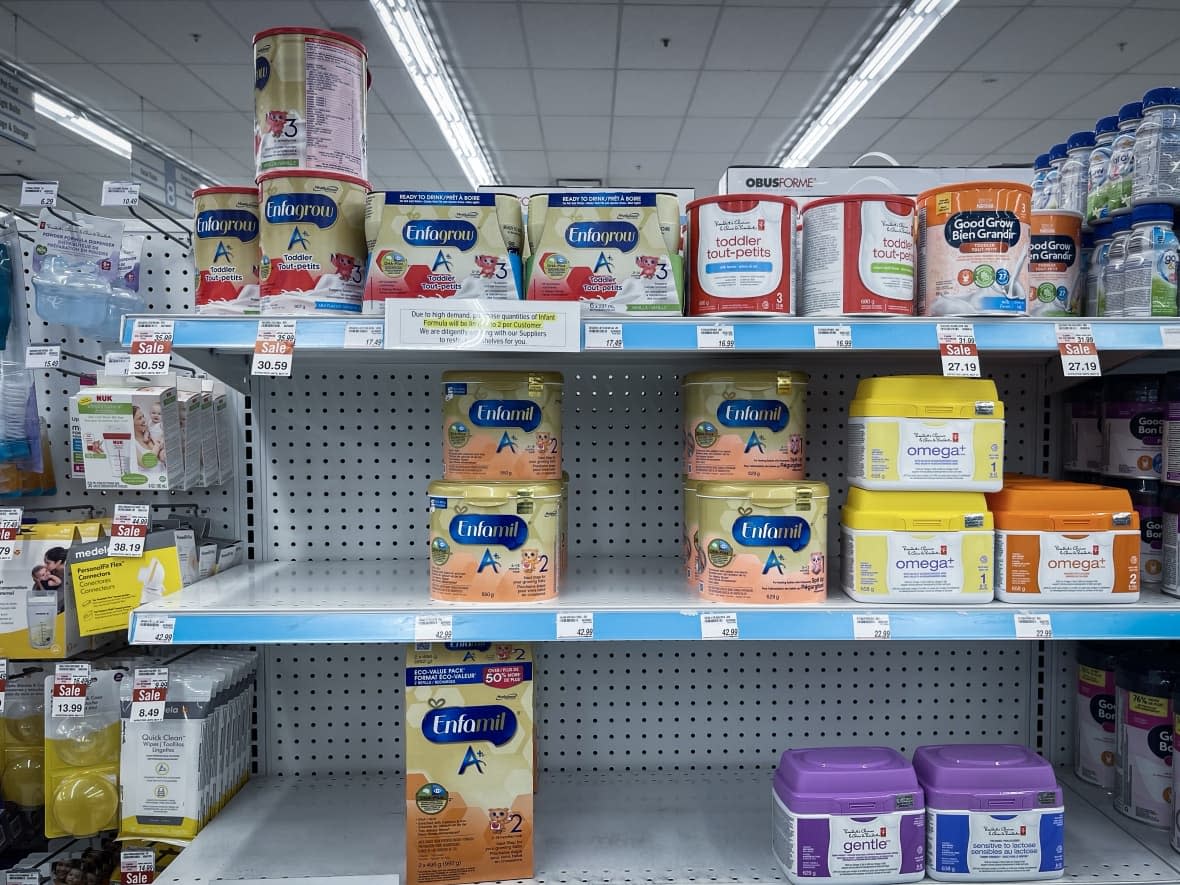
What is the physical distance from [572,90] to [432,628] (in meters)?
5.56

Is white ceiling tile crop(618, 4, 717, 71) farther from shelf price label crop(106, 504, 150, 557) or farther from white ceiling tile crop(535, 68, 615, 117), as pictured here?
shelf price label crop(106, 504, 150, 557)

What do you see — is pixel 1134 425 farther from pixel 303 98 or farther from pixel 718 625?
pixel 303 98

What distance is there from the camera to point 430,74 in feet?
18.1

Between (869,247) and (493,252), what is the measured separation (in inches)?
25.4

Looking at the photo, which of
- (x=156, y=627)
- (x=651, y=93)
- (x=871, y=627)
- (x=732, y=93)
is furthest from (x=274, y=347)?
(x=732, y=93)

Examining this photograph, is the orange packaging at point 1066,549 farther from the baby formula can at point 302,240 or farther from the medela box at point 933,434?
the baby formula can at point 302,240

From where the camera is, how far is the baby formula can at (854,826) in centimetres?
133

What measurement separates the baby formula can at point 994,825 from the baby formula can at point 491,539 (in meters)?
0.82

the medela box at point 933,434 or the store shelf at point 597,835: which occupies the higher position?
the medela box at point 933,434

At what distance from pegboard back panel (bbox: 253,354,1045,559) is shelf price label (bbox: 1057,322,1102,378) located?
1.48 feet

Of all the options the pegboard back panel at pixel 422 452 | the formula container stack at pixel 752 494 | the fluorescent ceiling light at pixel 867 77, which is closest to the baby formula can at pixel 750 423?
the formula container stack at pixel 752 494

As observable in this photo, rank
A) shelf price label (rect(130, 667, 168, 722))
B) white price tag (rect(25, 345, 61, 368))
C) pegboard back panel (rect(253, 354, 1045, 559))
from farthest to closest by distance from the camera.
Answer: pegboard back panel (rect(253, 354, 1045, 559)), white price tag (rect(25, 345, 61, 368)), shelf price label (rect(130, 667, 168, 722))

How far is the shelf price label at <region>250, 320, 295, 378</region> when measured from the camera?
1211 mm

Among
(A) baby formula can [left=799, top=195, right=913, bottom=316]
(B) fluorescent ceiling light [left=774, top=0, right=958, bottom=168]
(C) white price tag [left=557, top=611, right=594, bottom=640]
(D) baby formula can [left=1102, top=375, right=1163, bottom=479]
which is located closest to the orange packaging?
(D) baby formula can [left=1102, top=375, right=1163, bottom=479]
